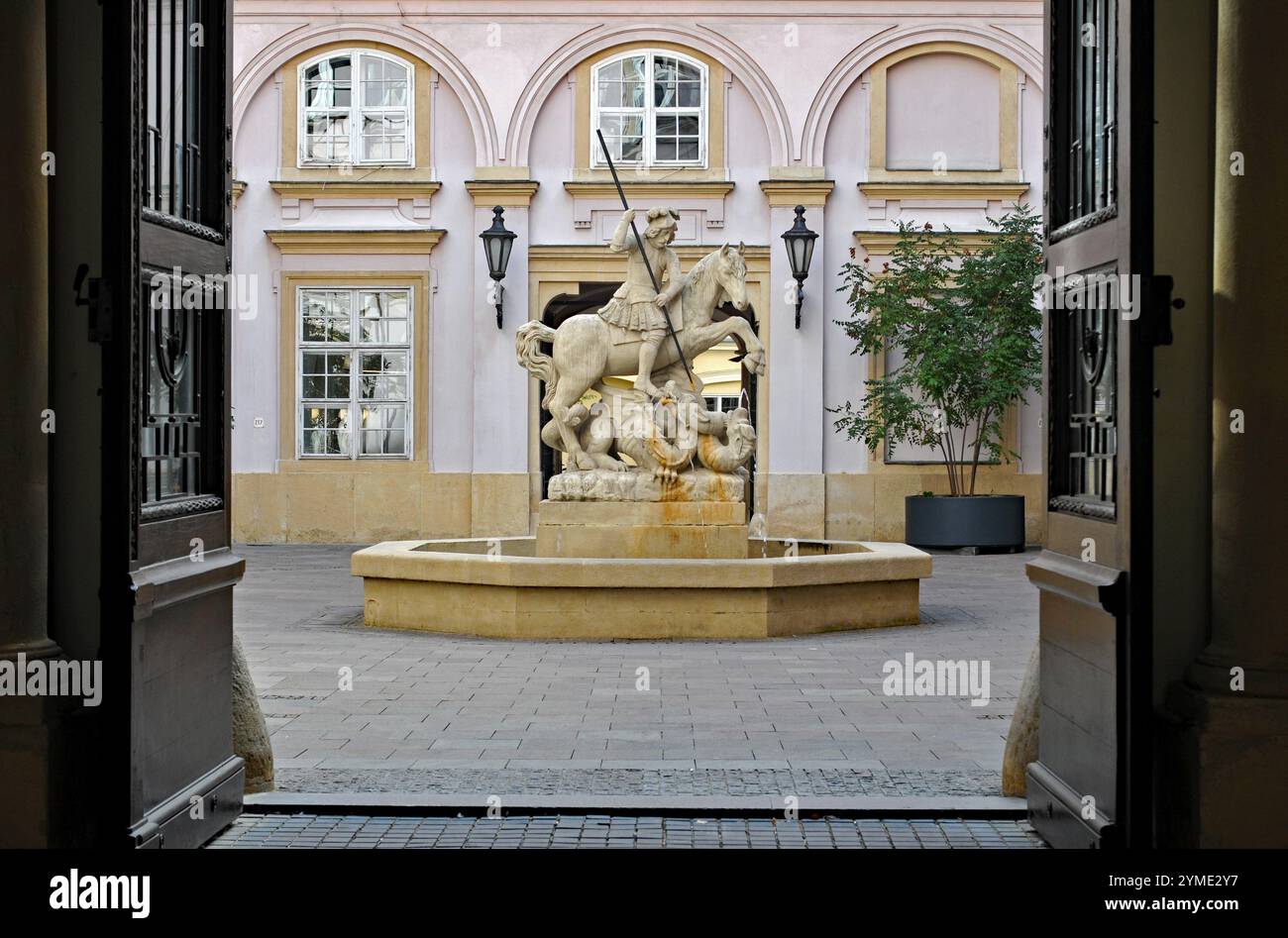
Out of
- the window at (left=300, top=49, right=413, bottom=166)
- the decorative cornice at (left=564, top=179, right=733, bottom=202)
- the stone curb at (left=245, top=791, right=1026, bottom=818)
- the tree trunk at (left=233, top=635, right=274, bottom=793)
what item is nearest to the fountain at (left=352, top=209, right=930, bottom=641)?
the tree trunk at (left=233, top=635, right=274, bottom=793)

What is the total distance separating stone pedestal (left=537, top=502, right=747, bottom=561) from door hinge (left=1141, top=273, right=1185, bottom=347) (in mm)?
7984

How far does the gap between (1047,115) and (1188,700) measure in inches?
88.3

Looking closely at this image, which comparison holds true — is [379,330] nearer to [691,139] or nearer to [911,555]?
[691,139]

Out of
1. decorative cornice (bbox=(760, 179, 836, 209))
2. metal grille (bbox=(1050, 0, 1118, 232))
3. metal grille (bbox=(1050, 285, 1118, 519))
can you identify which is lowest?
metal grille (bbox=(1050, 285, 1118, 519))

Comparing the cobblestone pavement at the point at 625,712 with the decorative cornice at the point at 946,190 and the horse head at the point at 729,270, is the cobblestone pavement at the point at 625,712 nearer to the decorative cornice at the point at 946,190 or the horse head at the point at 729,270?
the horse head at the point at 729,270

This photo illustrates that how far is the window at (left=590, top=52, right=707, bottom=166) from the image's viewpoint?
857 inches

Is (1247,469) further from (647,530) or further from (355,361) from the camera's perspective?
(355,361)

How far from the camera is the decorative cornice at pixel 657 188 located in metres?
21.5

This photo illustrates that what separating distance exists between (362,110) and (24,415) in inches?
710

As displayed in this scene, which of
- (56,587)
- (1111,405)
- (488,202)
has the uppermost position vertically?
(488,202)

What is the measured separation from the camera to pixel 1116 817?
4.74 metres

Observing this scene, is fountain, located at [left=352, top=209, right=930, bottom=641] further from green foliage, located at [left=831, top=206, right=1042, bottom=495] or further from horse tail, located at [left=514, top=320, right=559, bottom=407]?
green foliage, located at [left=831, top=206, right=1042, bottom=495]
